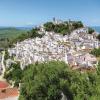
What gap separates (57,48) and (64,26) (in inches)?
762

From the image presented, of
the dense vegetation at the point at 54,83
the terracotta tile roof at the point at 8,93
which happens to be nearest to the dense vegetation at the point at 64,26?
the terracotta tile roof at the point at 8,93

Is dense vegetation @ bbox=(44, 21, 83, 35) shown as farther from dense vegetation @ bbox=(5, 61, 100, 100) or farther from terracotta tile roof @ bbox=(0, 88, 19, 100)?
dense vegetation @ bbox=(5, 61, 100, 100)

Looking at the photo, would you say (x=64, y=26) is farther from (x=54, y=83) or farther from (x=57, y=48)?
(x=54, y=83)

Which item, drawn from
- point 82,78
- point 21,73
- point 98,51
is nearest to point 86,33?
point 98,51

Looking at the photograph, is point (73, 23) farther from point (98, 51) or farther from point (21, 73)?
point (21, 73)

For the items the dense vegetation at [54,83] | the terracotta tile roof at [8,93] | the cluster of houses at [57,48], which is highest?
the dense vegetation at [54,83]

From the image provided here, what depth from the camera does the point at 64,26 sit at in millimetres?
87938

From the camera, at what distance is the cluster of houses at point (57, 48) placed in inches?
2307

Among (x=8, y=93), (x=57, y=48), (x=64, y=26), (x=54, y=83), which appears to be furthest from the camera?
(x=64, y=26)

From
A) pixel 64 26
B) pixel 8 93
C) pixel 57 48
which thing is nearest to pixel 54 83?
pixel 8 93

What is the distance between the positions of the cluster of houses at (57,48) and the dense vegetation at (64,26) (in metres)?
1.73

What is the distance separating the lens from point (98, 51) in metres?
62.9

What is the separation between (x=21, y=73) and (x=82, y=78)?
21.1 meters

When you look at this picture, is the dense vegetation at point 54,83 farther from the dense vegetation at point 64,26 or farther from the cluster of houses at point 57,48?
the dense vegetation at point 64,26
